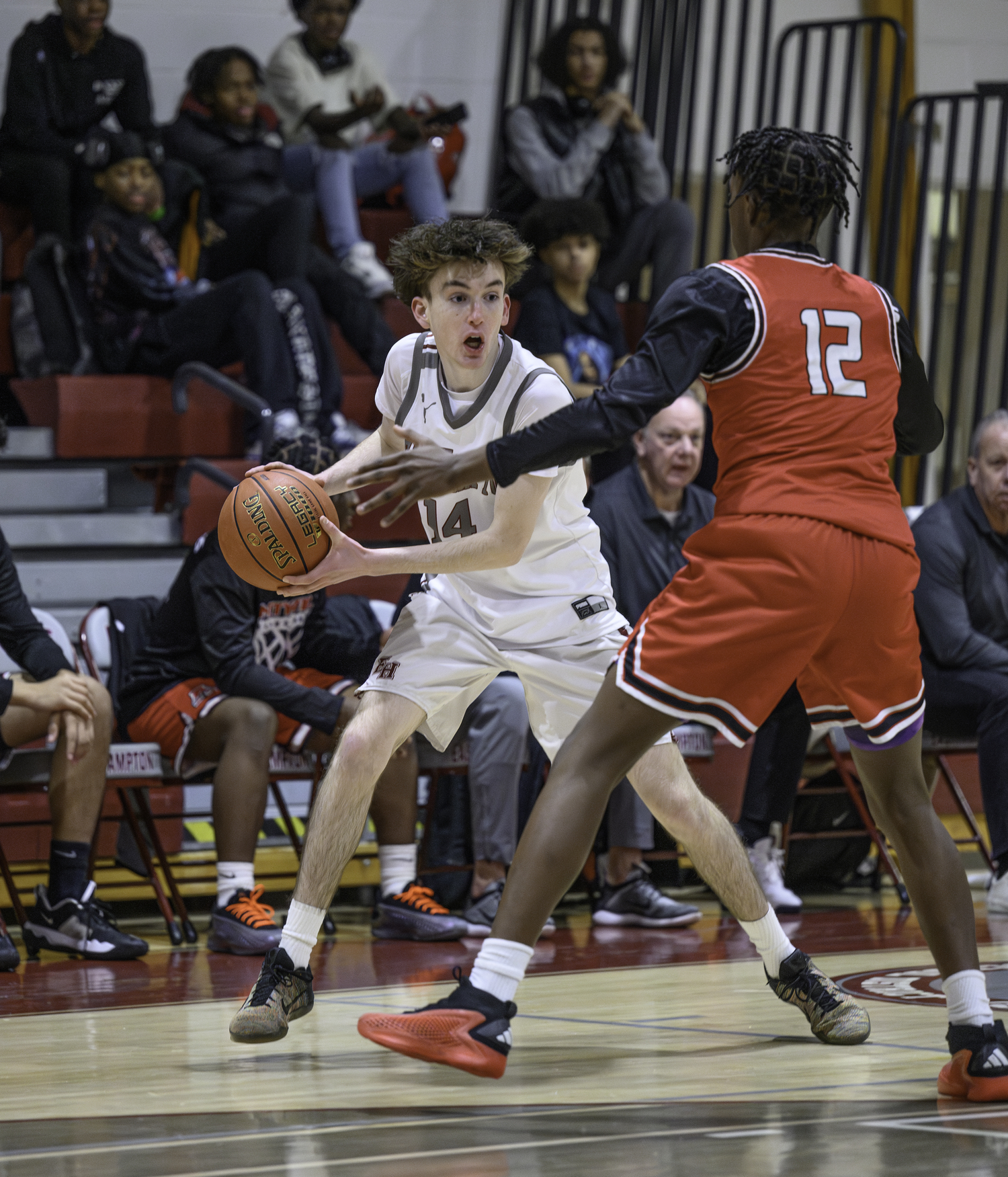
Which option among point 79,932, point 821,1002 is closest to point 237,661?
point 79,932

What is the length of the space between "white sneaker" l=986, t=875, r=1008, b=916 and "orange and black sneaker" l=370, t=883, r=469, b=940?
1747 mm

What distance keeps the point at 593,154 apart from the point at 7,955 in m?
5.15

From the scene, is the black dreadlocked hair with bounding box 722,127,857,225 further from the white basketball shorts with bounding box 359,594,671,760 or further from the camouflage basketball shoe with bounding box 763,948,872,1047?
the camouflage basketball shoe with bounding box 763,948,872,1047

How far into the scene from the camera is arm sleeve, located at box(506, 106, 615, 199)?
27.4 feet

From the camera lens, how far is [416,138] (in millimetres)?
8453

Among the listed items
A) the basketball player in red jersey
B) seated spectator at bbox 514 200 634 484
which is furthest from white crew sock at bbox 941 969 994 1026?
seated spectator at bbox 514 200 634 484

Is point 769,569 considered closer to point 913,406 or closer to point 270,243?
point 913,406

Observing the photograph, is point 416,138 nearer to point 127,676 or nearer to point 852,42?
point 852,42

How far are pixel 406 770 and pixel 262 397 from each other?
2.28 m

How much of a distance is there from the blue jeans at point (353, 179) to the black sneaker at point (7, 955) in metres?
4.36

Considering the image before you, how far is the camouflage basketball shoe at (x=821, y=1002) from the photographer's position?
3359 millimetres

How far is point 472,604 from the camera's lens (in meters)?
3.76

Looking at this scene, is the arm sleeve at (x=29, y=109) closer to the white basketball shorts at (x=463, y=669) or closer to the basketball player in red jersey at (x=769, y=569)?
the white basketball shorts at (x=463, y=669)

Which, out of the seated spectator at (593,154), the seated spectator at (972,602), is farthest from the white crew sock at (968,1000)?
the seated spectator at (593,154)
